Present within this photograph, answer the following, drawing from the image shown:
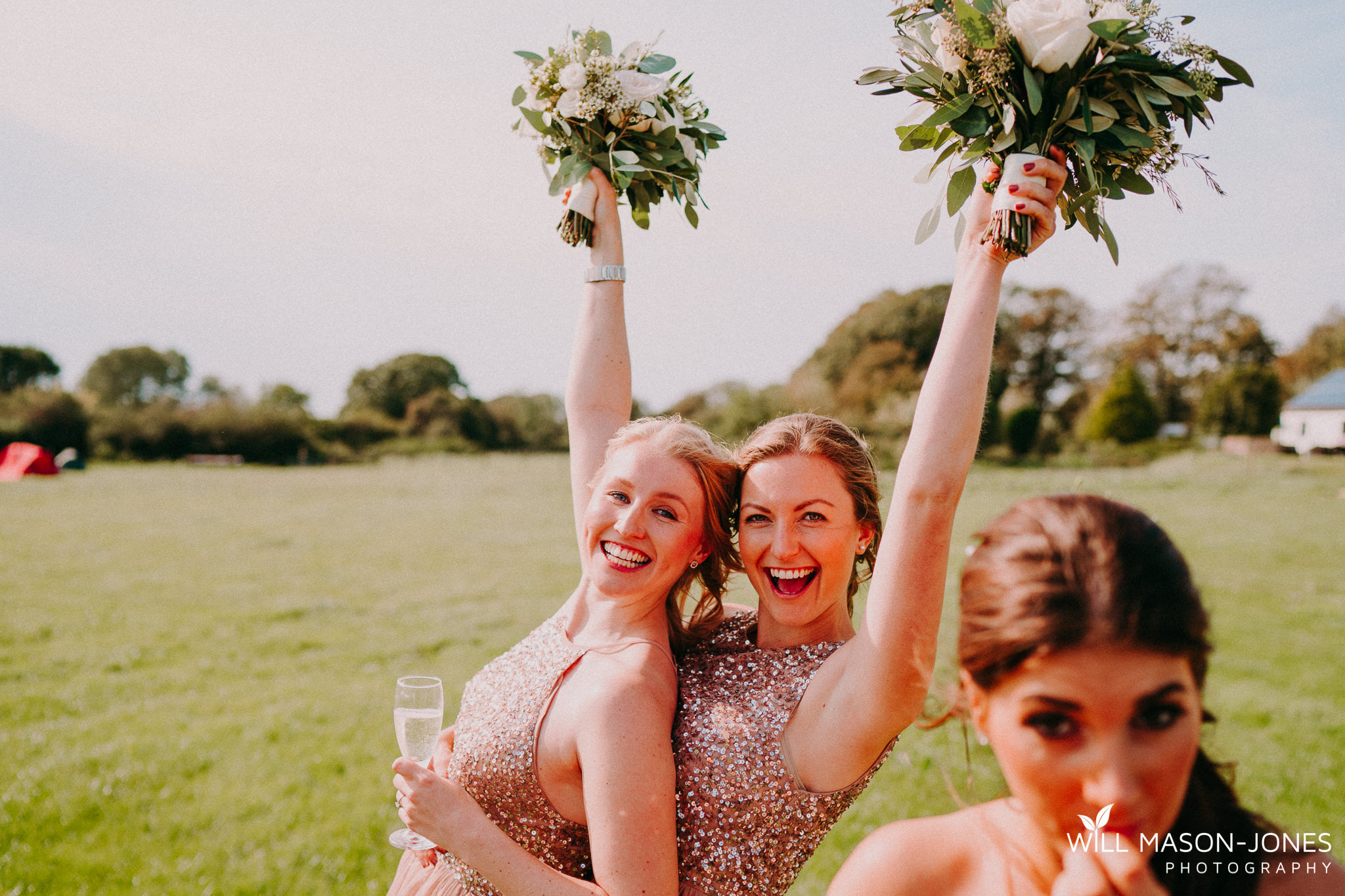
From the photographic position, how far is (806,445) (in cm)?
271

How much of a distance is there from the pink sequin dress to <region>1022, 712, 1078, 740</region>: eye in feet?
4.43

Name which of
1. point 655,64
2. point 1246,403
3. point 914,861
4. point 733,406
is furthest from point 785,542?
point 1246,403

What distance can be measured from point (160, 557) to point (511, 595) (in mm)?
7829

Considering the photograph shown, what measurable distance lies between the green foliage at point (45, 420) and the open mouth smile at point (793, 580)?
42.1 metres

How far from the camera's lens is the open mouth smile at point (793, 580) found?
2.67 meters

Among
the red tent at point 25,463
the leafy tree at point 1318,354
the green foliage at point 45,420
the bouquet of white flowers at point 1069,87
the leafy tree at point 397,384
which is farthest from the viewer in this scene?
the leafy tree at point 397,384

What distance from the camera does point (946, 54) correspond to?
2.18m

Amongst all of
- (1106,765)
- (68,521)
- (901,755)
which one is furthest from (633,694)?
(68,521)

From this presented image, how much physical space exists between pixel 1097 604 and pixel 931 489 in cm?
46

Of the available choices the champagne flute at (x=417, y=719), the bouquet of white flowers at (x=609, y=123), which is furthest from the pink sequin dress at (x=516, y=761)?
the bouquet of white flowers at (x=609, y=123)

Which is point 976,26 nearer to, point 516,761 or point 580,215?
point 580,215

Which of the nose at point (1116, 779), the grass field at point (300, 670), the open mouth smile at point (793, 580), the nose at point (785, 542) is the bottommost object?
the grass field at point (300, 670)

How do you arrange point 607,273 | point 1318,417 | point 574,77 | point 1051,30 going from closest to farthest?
point 1051,30 → point 574,77 → point 607,273 → point 1318,417

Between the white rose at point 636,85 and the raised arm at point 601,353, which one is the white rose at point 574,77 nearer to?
the white rose at point 636,85
